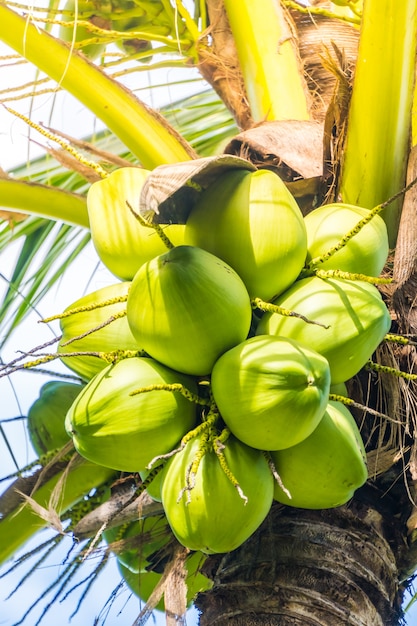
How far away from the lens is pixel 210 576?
151 cm

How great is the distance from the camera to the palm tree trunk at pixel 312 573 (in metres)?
1.34

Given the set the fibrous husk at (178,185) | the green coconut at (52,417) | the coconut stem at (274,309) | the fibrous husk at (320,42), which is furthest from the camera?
the fibrous husk at (320,42)

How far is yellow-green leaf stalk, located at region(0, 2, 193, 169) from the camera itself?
1771mm

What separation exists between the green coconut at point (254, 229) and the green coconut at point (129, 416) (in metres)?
0.23

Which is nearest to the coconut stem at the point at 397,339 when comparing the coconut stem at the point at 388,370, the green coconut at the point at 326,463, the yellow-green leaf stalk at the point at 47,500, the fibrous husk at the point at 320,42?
the coconut stem at the point at 388,370

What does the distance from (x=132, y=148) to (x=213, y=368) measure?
80 cm

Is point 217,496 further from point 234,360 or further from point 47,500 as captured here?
point 47,500

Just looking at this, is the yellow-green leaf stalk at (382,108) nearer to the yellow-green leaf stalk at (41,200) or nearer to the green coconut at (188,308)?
the green coconut at (188,308)

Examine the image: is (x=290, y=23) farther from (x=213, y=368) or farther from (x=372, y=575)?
(x=372, y=575)

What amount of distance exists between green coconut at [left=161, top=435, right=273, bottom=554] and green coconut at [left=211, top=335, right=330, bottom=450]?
0.04 m

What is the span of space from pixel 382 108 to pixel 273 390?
76cm

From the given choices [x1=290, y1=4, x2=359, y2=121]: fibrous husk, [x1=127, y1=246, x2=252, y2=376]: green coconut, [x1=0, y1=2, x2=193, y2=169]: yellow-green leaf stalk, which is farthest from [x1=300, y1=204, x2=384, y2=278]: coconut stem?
[x1=290, y1=4, x2=359, y2=121]: fibrous husk

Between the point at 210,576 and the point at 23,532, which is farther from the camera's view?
the point at 23,532

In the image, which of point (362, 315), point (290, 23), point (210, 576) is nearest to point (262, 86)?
point (290, 23)
